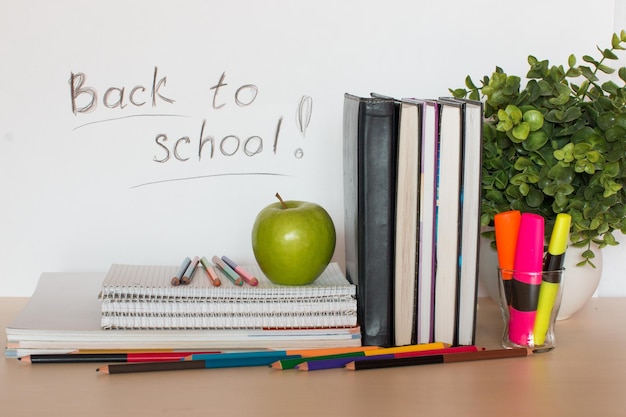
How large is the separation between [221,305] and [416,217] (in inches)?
9.7

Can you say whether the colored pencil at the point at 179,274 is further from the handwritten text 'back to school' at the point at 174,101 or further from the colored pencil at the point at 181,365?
the handwritten text 'back to school' at the point at 174,101

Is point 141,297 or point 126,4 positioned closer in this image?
point 141,297

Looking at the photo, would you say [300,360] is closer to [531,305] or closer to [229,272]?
[229,272]

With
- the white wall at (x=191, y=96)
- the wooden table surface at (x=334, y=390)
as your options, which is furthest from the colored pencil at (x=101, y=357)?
the white wall at (x=191, y=96)

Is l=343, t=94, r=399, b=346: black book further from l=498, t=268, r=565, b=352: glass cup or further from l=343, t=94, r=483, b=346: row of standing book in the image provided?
l=498, t=268, r=565, b=352: glass cup

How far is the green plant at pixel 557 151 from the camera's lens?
0.98 m

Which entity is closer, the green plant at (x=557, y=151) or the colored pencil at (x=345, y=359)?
the colored pencil at (x=345, y=359)

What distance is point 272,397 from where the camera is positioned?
2.60 ft

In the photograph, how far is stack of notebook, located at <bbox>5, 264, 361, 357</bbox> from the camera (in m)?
0.89

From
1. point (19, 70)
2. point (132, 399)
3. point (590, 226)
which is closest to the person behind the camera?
point (132, 399)

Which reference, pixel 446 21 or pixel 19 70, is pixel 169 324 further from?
pixel 446 21

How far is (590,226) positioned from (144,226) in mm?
630

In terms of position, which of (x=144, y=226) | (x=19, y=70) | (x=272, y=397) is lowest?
(x=272, y=397)

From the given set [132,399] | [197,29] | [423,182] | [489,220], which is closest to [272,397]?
[132,399]
